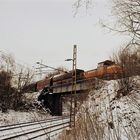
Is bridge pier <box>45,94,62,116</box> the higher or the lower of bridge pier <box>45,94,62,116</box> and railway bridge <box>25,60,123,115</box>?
the lower

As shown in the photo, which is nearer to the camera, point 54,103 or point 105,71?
point 105,71

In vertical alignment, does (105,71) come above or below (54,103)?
above

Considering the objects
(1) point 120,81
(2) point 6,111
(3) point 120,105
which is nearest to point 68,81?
(2) point 6,111

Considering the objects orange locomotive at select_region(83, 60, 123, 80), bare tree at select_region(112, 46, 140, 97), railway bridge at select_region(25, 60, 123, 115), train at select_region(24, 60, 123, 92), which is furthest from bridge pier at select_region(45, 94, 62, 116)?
bare tree at select_region(112, 46, 140, 97)

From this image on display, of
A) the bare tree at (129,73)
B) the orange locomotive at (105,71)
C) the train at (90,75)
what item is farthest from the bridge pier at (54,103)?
the bare tree at (129,73)

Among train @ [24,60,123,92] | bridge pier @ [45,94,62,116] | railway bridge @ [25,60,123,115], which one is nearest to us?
train @ [24,60,123,92]

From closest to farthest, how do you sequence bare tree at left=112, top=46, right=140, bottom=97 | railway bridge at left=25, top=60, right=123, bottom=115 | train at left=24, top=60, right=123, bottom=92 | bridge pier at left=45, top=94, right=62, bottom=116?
bare tree at left=112, top=46, right=140, bottom=97, train at left=24, top=60, right=123, bottom=92, railway bridge at left=25, top=60, right=123, bottom=115, bridge pier at left=45, top=94, right=62, bottom=116

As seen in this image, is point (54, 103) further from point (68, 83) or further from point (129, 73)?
point (129, 73)

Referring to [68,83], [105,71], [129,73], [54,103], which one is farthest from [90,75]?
[54,103]

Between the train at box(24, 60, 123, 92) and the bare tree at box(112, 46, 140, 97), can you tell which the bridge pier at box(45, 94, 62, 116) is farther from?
the bare tree at box(112, 46, 140, 97)

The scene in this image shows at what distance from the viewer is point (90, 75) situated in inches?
A: 1259

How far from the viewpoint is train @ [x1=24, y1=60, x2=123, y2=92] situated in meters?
27.3

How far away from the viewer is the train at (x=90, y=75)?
27280mm

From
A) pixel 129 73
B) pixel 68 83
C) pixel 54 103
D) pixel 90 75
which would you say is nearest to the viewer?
pixel 129 73
